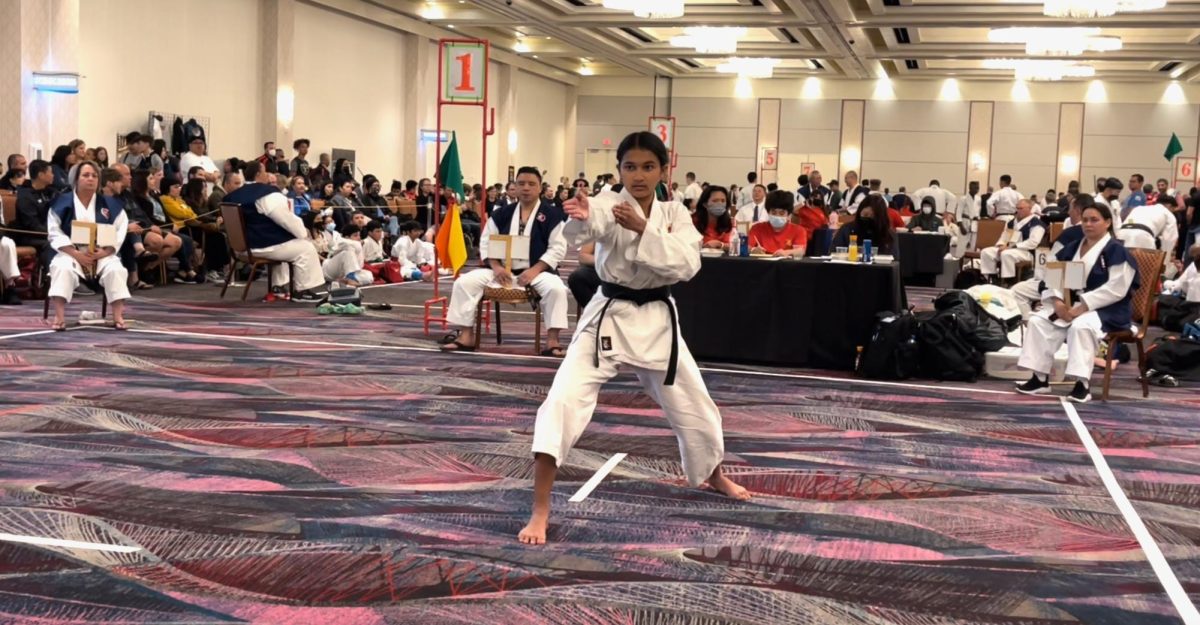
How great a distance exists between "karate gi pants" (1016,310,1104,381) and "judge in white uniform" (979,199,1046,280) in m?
6.17

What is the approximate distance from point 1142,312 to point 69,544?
656 cm

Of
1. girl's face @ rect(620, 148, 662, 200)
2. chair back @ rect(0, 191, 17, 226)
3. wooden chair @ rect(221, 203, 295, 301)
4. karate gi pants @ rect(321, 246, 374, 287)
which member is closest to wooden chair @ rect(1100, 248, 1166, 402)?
girl's face @ rect(620, 148, 662, 200)

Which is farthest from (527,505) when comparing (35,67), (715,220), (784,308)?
(35,67)

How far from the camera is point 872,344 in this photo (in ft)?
24.2

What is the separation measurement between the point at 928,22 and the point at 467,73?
40.5ft

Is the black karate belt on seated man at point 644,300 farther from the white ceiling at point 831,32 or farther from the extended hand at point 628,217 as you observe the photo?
the white ceiling at point 831,32

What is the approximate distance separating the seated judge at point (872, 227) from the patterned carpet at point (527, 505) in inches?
81.3

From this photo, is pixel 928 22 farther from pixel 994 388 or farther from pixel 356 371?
pixel 356 371

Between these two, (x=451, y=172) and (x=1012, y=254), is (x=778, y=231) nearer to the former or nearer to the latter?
(x=451, y=172)

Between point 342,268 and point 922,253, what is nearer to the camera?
point 342,268

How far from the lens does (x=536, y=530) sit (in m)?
3.59

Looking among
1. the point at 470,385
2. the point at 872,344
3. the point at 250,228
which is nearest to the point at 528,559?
the point at 470,385

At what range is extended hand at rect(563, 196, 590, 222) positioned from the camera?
347 cm

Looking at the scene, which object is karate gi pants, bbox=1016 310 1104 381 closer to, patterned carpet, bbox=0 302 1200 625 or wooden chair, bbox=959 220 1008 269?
patterned carpet, bbox=0 302 1200 625
